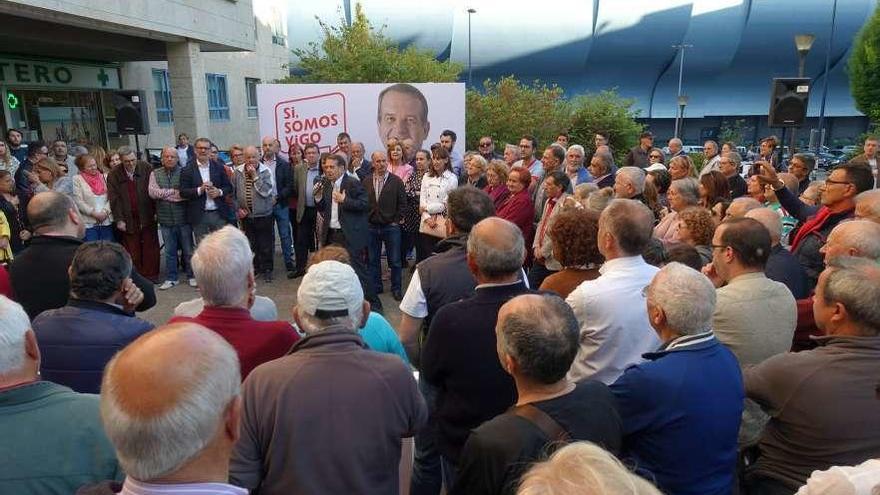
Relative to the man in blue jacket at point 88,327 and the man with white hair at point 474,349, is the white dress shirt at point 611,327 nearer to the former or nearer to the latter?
the man with white hair at point 474,349

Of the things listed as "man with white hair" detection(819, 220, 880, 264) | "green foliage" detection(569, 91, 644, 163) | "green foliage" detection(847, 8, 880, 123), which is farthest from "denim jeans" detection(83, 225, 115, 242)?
"green foliage" detection(847, 8, 880, 123)

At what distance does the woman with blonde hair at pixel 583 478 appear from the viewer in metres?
0.90

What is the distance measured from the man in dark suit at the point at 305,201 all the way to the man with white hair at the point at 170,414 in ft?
20.4

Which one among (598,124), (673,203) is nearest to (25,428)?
(673,203)

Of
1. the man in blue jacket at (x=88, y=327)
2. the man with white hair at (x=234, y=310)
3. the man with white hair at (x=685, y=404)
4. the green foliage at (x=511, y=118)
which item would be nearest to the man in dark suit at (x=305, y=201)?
the man in blue jacket at (x=88, y=327)

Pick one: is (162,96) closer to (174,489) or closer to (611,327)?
(611,327)

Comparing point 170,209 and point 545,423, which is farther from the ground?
point 545,423

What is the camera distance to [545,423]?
170 cm

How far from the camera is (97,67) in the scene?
20.9 metres

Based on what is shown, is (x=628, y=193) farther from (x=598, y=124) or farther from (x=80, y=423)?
(x=598, y=124)

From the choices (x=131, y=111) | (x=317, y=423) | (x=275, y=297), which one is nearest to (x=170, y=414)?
(x=317, y=423)

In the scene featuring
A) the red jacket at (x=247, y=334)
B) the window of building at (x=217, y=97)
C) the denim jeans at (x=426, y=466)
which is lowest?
the denim jeans at (x=426, y=466)

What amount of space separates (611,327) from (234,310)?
159 cm

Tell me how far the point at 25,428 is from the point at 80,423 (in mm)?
135
